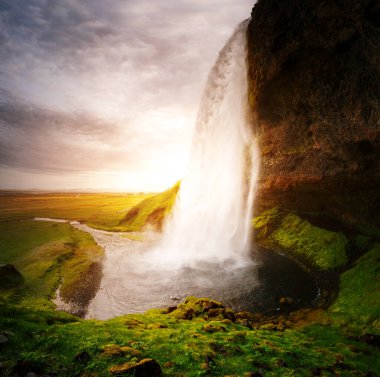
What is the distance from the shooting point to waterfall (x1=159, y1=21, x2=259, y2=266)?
4234 centimetres

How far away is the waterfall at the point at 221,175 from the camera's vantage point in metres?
42.3

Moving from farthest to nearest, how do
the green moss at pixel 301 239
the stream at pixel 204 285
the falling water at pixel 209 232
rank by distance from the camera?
the green moss at pixel 301 239, the falling water at pixel 209 232, the stream at pixel 204 285

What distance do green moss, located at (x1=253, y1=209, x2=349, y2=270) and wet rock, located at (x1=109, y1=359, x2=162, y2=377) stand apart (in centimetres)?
2488

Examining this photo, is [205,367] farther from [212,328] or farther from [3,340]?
[3,340]

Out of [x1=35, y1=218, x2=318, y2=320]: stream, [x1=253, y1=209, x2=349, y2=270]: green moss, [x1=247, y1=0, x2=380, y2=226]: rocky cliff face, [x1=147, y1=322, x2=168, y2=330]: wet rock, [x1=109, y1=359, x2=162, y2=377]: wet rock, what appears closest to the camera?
[x1=109, y1=359, x2=162, y2=377]: wet rock

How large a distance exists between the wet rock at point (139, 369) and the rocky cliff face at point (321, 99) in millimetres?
25363

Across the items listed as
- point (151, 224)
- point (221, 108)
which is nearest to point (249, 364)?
point (221, 108)

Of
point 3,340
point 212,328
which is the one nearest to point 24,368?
point 3,340

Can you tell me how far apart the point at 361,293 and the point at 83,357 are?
20694 millimetres

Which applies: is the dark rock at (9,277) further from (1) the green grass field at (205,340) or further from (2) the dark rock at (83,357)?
(2) the dark rock at (83,357)

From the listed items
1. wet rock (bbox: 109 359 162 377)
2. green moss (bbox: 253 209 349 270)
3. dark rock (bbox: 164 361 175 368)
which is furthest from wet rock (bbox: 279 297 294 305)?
wet rock (bbox: 109 359 162 377)

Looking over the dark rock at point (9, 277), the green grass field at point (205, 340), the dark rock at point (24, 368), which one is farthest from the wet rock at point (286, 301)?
the dark rock at point (9, 277)

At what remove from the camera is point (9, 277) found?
88.2 feet

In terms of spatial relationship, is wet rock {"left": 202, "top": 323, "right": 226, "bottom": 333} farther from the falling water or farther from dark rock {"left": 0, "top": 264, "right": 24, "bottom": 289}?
dark rock {"left": 0, "top": 264, "right": 24, "bottom": 289}
